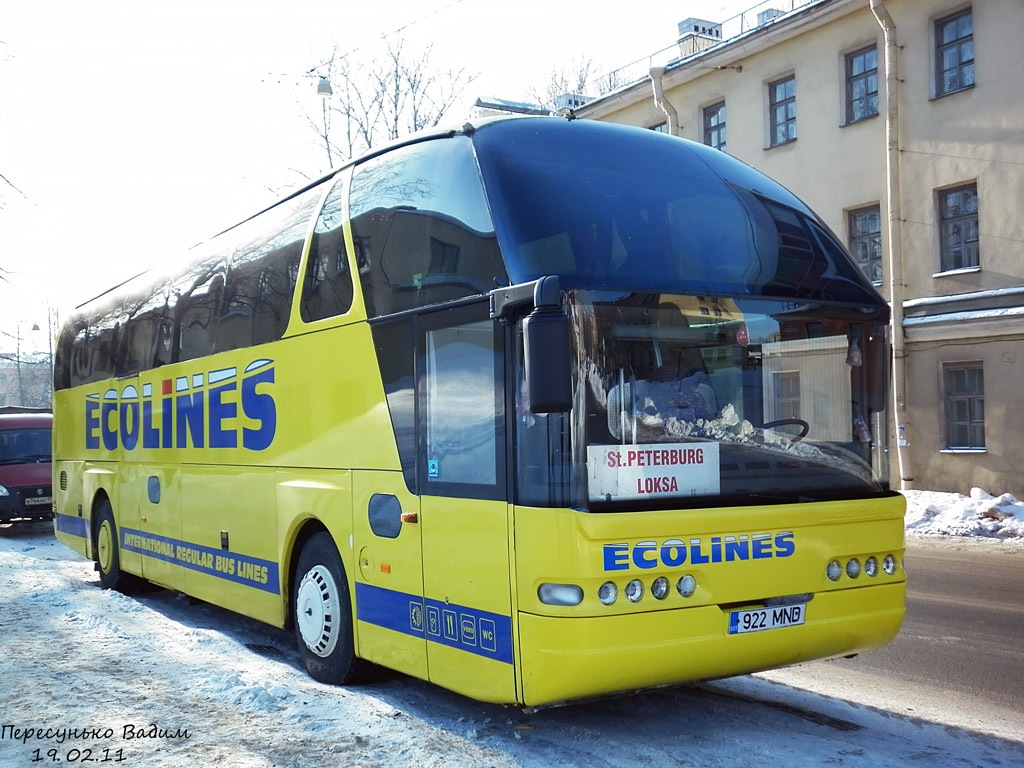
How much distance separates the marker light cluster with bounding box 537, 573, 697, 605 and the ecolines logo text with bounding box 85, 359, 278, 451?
344 cm

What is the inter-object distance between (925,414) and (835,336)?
16965 millimetres

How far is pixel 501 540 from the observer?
541 centimetres

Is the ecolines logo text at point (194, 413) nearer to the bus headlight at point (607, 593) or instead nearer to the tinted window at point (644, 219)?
the tinted window at point (644, 219)

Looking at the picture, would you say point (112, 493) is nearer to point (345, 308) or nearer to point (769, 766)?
point (345, 308)

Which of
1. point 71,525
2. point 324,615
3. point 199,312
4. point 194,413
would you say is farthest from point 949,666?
point 71,525

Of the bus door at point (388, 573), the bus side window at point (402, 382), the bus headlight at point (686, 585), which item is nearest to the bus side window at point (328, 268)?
the bus side window at point (402, 382)

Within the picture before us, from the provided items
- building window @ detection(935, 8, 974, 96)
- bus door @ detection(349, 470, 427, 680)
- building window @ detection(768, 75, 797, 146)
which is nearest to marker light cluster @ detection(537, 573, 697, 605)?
bus door @ detection(349, 470, 427, 680)

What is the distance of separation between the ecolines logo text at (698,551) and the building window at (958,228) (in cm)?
1754

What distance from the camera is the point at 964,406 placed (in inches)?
839

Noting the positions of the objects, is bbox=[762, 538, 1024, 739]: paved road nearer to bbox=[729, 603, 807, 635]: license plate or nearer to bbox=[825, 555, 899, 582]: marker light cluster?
bbox=[825, 555, 899, 582]: marker light cluster

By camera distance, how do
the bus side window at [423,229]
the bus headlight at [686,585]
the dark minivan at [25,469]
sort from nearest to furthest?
the bus headlight at [686,585], the bus side window at [423,229], the dark minivan at [25,469]

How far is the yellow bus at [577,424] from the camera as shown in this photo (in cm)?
521

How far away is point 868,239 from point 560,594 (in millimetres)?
20097

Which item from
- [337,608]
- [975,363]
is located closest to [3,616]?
[337,608]
